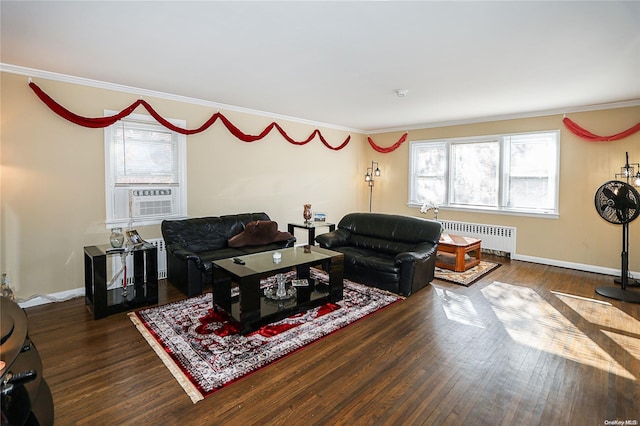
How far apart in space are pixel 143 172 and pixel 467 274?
15.6 feet

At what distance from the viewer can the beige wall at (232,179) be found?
141 inches

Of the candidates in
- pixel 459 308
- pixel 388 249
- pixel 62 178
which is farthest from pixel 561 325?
pixel 62 178

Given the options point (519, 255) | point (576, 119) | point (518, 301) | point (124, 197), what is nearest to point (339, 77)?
point (124, 197)

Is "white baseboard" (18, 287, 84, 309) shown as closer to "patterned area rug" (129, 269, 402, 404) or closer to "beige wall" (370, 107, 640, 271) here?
"patterned area rug" (129, 269, 402, 404)

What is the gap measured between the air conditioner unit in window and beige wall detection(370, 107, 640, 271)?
5401 mm

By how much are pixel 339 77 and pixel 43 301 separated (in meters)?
4.13

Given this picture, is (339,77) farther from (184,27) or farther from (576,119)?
(576,119)

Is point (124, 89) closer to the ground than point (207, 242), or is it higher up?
higher up

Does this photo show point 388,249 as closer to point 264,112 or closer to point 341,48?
point 341,48

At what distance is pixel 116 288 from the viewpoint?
4055mm

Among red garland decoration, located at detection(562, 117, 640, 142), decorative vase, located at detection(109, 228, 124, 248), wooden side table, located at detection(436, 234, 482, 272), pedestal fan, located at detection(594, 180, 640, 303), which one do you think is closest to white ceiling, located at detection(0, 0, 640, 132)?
red garland decoration, located at detection(562, 117, 640, 142)

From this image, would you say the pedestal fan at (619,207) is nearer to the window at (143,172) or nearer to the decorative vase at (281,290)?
the decorative vase at (281,290)

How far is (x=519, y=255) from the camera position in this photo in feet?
19.2

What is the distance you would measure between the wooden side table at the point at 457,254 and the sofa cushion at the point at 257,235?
2.52 meters
